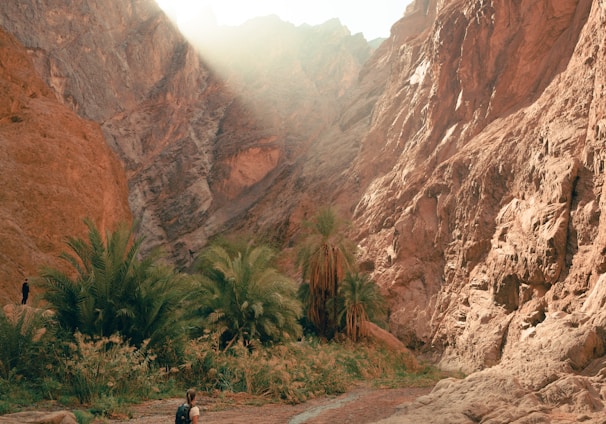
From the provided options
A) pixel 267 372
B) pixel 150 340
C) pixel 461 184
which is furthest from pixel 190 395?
pixel 461 184

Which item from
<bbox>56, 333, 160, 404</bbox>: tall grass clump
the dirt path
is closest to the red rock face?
<bbox>56, 333, 160, 404</bbox>: tall grass clump

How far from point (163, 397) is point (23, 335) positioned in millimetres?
3120

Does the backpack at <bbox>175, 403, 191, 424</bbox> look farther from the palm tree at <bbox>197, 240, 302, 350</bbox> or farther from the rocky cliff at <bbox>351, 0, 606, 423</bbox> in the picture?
the palm tree at <bbox>197, 240, 302, 350</bbox>

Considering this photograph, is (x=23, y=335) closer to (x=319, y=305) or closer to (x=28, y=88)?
(x=319, y=305)

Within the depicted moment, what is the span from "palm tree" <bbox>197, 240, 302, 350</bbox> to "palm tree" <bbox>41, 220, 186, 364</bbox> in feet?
10.3

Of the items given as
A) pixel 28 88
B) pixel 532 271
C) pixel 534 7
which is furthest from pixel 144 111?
pixel 532 271

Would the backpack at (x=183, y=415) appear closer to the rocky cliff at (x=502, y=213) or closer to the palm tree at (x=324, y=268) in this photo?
the rocky cliff at (x=502, y=213)

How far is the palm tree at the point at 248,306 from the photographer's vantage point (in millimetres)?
17359

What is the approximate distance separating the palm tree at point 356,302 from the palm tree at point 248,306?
17.9ft

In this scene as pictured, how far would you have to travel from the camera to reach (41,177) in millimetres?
28891

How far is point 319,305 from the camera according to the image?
24.7 meters

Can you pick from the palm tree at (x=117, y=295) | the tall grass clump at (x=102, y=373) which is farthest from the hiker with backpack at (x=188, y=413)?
the palm tree at (x=117, y=295)

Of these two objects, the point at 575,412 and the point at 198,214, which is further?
the point at 198,214

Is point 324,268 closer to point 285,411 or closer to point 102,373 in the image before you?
point 285,411
